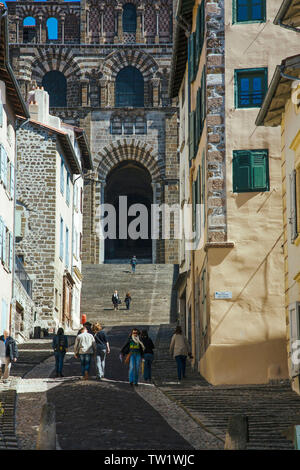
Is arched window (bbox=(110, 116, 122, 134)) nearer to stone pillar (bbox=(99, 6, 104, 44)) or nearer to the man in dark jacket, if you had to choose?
stone pillar (bbox=(99, 6, 104, 44))

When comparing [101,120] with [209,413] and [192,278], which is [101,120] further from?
[209,413]

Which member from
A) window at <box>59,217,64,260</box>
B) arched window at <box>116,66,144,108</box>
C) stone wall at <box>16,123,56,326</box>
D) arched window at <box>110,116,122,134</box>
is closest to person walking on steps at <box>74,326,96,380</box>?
stone wall at <box>16,123,56,326</box>

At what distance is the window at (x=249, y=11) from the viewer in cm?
2266

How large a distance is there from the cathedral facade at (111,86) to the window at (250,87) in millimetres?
32269

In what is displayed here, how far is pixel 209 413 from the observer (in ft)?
50.7

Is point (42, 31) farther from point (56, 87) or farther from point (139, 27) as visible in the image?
point (139, 27)

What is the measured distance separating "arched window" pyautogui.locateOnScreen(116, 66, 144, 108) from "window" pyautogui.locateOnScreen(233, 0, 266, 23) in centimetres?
Answer: 3542

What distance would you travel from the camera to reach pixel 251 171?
21812 millimetres

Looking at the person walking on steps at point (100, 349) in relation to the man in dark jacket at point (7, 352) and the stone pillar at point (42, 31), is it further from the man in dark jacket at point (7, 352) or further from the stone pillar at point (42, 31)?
the stone pillar at point (42, 31)

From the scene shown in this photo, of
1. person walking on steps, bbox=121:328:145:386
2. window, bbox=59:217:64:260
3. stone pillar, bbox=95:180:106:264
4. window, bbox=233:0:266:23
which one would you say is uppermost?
stone pillar, bbox=95:180:106:264

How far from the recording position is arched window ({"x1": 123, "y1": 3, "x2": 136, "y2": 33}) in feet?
196

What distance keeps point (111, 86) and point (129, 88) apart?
42.3 inches

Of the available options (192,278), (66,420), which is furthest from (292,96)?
(192,278)
